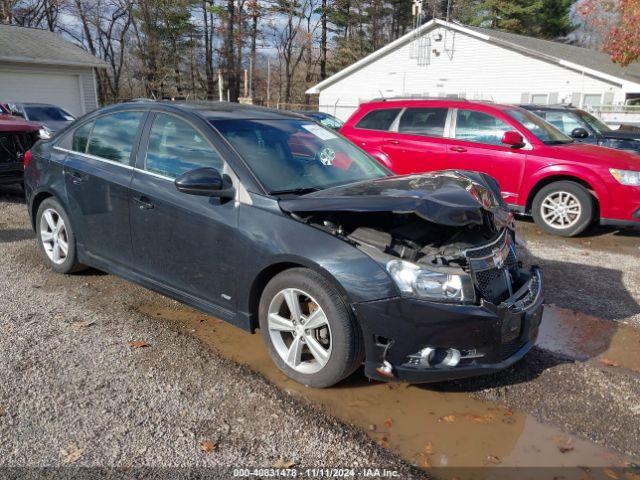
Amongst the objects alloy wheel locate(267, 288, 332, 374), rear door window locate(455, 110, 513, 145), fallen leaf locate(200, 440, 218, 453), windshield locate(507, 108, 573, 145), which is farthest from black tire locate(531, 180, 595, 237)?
fallen leaf locate(200, 440, 218, 453)

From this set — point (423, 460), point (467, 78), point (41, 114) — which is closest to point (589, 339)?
point (423, 460)

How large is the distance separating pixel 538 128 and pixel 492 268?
18.1 feet

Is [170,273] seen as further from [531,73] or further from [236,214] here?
[531,73]

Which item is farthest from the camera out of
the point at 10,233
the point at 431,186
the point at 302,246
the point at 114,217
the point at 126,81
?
the point at 126,81

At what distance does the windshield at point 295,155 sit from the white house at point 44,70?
71.2 feet

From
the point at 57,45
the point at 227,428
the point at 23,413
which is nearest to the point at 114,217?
the point at 23,413

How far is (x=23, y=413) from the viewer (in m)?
3.10

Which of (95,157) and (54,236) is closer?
(95,157)

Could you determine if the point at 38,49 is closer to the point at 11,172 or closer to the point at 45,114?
the point at 45,114

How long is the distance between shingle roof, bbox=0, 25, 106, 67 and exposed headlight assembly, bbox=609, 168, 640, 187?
2230cm

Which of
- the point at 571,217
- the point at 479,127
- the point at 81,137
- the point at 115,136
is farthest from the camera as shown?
the point at 479,127

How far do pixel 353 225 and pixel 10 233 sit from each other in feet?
18.1

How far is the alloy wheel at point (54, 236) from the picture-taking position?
203 inches

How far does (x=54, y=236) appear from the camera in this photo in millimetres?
5254
